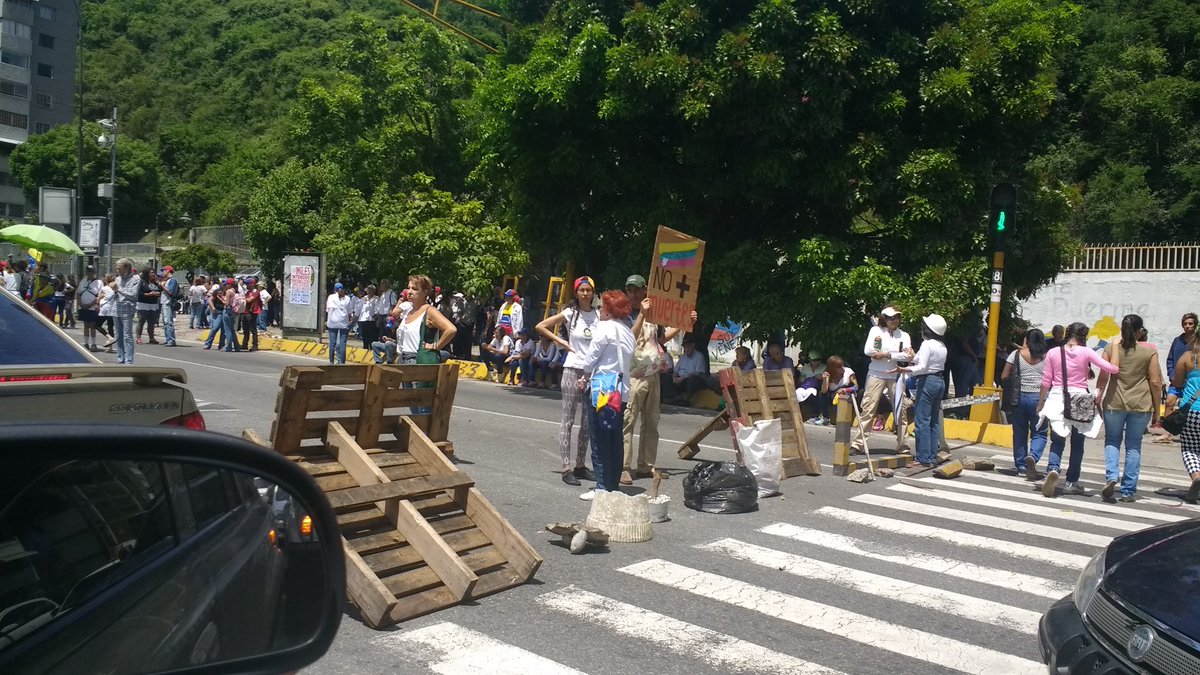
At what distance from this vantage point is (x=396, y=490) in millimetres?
6027

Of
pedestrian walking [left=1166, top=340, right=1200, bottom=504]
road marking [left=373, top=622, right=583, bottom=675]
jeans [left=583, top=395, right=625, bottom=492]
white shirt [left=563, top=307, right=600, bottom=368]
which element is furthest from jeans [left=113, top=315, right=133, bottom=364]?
pedestrian walking [left=1166, top=340, right=1200, bottom=504]

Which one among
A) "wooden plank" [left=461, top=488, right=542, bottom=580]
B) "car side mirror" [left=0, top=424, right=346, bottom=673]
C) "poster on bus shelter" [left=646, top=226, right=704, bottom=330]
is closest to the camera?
"car side mirror" [left=0, top=424, right=346, bottom=673]

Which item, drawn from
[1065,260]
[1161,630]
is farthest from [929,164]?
[1161,630]

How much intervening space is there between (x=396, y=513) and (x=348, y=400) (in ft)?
3.17

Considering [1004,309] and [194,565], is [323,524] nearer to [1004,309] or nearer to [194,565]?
[194,565]

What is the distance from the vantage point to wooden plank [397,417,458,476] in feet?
22.2

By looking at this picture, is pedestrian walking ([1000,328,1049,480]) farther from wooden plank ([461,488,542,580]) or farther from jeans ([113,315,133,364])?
jeans ([113,315,133,364])

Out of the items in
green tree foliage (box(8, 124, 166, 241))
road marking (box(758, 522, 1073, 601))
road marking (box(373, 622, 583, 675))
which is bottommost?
road marking (box(373, 622, 583, 675))

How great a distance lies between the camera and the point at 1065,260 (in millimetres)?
18406

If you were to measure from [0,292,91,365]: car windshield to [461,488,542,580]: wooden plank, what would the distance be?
2.53 m

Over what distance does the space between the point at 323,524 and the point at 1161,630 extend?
10.1ft

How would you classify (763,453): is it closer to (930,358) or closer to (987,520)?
(987,520)

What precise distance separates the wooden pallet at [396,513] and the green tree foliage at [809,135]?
1055cm

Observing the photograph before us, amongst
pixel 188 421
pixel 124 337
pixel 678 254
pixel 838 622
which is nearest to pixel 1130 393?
pixel 678 254
